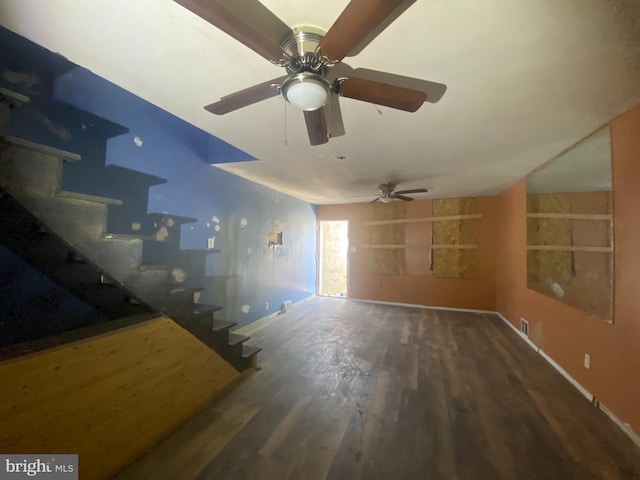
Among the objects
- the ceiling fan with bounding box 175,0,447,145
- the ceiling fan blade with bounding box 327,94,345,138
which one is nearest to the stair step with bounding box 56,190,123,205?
the ceiling fan with bounding box 175,0,447,145

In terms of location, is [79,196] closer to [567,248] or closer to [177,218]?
[177,218]

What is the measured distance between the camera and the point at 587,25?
1.19m

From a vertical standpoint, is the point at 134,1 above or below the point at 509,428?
above

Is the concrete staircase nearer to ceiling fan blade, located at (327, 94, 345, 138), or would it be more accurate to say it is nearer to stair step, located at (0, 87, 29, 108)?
stair step, located at (0, 87, 29, 108)

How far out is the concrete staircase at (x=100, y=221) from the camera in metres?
1.20

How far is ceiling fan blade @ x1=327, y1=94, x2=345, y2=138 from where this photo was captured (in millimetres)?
1718

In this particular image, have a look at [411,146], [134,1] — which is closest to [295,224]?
[411,146]

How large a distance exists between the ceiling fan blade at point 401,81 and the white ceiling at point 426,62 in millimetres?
38

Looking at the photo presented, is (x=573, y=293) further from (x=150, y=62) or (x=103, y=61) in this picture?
(x=103, y=61)

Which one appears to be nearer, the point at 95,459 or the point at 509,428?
the point at 95,459

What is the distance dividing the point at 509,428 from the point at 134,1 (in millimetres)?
3558

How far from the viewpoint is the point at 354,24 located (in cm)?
99

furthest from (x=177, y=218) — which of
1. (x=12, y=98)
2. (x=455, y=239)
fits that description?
(x=455, y=239)

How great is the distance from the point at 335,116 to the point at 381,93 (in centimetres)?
56
